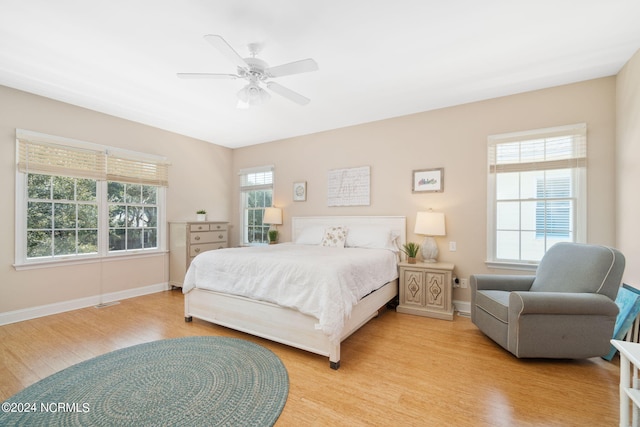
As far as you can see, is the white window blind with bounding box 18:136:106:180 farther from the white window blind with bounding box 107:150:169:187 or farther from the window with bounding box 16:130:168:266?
the white window blind with bounding box 107:150:169:187

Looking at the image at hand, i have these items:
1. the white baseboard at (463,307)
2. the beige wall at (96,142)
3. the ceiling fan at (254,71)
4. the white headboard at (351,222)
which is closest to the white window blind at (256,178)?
the beige wall at (96,142)

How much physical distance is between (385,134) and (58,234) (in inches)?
177

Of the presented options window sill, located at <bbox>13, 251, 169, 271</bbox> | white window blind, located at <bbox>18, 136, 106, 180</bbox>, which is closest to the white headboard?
window sill, located at <bbox>13, 251, 169, 271</bbox>

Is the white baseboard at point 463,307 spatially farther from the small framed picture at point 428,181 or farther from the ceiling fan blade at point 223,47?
the ceiling fan blade at point 223,47

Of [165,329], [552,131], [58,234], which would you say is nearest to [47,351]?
[165,329]

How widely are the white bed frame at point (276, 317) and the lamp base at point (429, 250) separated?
0.55m

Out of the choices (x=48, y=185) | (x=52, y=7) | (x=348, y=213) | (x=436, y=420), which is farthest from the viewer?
(x=348, y=213)

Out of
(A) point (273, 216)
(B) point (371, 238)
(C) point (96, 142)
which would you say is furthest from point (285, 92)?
(C) point (96, 142)

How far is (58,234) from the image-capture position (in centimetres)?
346

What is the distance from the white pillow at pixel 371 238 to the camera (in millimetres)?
3682

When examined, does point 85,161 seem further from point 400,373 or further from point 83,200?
point 400,373

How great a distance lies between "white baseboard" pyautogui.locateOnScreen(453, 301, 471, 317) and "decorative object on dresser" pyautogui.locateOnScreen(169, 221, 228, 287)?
3818 mm

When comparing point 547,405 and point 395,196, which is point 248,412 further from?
point 395,196

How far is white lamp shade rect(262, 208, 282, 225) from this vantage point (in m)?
4.91
